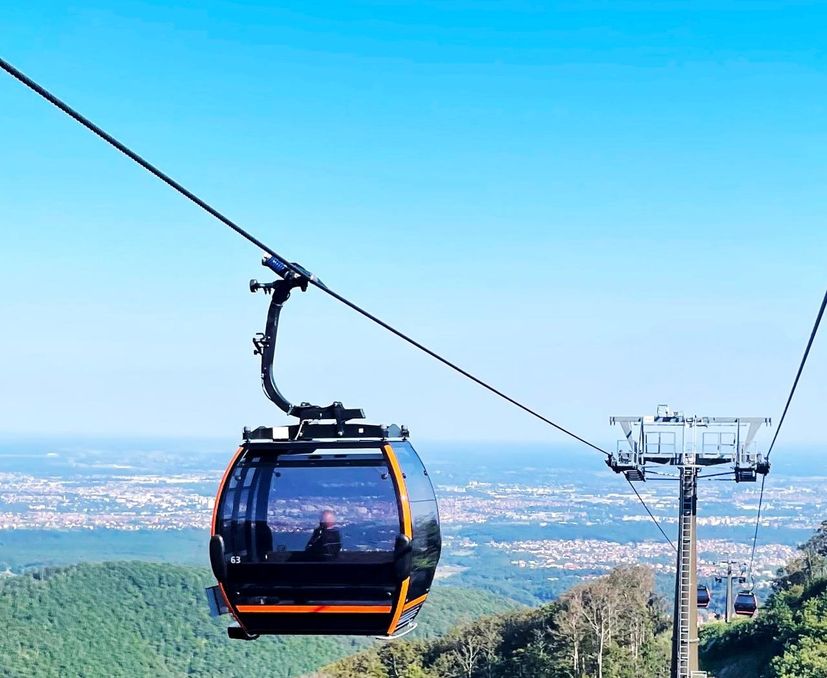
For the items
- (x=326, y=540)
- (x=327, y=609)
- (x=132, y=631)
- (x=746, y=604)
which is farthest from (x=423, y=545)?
(x=132, y=631)

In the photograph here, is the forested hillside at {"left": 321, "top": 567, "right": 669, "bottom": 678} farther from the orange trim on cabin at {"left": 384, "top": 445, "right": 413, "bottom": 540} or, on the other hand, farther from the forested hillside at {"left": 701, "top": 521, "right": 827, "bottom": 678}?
the orange trim on cabin at {"left": 384, "top": 445, "right": 413, "bottom": 540}

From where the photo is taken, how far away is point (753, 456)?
29.0 metres

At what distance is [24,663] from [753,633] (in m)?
42.7

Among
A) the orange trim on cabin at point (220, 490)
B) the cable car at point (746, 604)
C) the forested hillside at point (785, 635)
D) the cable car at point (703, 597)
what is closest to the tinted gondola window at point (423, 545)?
the orange trim on cabin at point (220, 490)

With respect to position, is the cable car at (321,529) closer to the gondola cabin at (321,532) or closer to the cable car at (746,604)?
the gondola cabin at (321,532)

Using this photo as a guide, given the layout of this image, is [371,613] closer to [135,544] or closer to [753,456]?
[753,456]

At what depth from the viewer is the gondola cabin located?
295 inches

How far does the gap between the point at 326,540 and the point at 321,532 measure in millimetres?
68

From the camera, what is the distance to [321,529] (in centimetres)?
761

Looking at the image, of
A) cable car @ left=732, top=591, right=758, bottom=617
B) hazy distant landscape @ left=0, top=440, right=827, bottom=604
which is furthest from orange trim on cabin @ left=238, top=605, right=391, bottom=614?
hazy distant landscape @ left=0, top=440, right=827, bottom=604

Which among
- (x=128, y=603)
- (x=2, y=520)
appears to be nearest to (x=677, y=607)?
(x=128, y=603)

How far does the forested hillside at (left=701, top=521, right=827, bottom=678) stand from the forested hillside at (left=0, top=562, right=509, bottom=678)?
22.3m

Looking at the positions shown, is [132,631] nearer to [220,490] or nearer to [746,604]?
[746,604]

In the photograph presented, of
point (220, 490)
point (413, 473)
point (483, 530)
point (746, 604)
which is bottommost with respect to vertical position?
point (483, 530)
